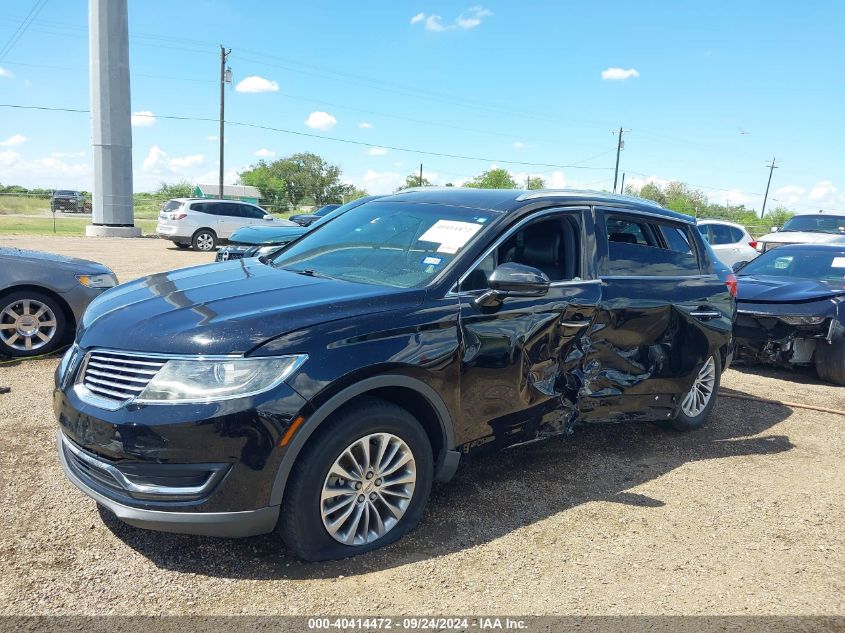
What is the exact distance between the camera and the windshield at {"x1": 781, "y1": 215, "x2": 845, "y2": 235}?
15.9 metres

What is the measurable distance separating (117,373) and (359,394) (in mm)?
1065

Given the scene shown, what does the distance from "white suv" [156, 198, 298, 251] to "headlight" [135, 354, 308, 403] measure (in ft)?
61.8

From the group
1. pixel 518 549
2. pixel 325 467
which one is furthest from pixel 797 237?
pixel 325 467

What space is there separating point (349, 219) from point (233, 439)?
2.13 meters

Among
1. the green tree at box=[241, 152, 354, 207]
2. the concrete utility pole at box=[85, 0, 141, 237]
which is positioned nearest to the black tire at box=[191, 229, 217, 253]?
the concrete utility pole at box=[85, 0, 141, 237]

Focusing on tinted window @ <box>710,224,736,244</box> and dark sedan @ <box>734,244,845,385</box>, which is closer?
dark sedan @ <box>734,244,845,385</box>

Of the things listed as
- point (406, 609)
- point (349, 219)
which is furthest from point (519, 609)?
point (349, 219)

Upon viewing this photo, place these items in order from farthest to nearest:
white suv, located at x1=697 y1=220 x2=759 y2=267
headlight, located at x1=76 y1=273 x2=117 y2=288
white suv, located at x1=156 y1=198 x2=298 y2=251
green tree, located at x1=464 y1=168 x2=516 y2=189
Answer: green tree, located at x1=464 y1=168 x2=516 y2=189 → white suv, located at x1=156 y1=198 x2=298 y2=251 → white suv, located at x1=697 y1=220 x2=759 y2=267 → headlight, located at x1=76 y1=273 x2=117 y2=288

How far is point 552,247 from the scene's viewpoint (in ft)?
13.6

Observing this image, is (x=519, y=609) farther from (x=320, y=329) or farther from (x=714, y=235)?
(x=714, y=235)

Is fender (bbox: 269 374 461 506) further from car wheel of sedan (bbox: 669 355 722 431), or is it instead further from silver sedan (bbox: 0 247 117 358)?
silver sedan (bbox: 0 247 117 358)

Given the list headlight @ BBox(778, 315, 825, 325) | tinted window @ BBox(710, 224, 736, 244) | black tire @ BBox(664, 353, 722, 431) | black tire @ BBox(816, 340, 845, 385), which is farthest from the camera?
tinted window @ BBox(710, 224, 736, 244)

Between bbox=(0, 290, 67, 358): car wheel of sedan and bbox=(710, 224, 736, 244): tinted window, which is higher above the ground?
bbox=(710, 224, 736, 244): tinted window

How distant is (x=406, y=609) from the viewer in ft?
9.02
